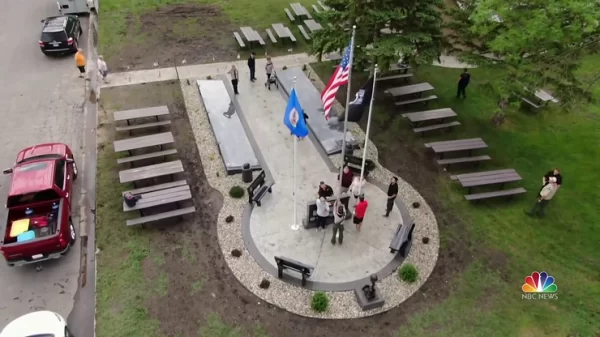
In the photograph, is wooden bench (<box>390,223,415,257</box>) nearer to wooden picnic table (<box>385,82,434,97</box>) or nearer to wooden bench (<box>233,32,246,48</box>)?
wooden picnic table (<box>385,82,434,97</box>)

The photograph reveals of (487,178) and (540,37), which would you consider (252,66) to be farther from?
(540,37)

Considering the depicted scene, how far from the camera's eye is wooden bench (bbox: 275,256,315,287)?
38.0ft

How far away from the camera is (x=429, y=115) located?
1720cm

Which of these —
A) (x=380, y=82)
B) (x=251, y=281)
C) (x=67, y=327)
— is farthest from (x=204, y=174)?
(x=380, y=82)

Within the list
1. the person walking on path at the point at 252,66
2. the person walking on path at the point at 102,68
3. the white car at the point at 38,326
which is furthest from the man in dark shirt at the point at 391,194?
the person walking on path at the point at 102,68

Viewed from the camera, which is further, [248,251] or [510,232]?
[510,232]

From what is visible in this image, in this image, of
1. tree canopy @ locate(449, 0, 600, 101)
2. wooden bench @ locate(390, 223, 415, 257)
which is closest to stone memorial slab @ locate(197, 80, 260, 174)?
wooden bench @ locate(390, 223, 415, 257)

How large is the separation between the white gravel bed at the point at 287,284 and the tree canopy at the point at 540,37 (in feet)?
16.7

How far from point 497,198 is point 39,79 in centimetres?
1979

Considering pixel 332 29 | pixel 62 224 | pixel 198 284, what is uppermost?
pixel 332 29

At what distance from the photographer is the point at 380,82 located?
65.2ft

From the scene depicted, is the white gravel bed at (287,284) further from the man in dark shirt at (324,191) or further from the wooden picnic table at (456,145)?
the man in dark shirt at (324,191)

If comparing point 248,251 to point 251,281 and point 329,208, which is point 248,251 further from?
point 329,208

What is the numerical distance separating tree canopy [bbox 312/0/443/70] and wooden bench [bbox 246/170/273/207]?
579 cm
